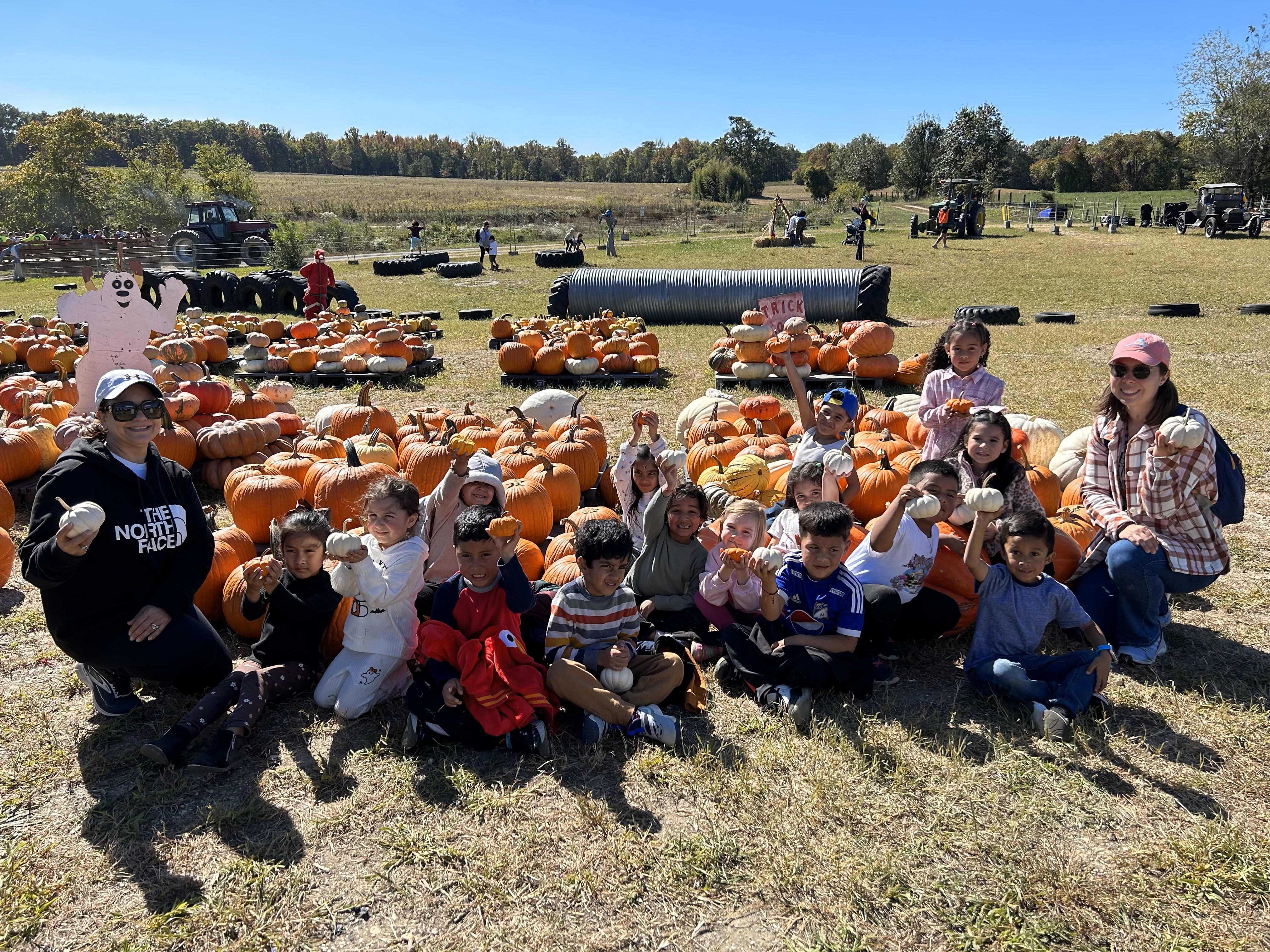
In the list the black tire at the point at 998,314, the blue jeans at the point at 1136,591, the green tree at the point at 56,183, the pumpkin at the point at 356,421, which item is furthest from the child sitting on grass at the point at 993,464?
the green tree at the point at 56,183

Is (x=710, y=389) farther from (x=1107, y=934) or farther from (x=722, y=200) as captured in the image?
(x=722, y=200)

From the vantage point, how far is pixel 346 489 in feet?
17.7

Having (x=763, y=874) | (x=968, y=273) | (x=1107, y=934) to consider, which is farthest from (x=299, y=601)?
(x=968, y=273)

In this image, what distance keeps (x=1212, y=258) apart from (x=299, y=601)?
101 feet

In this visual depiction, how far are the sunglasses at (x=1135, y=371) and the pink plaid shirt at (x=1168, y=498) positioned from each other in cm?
30

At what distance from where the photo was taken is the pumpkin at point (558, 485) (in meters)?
5.93

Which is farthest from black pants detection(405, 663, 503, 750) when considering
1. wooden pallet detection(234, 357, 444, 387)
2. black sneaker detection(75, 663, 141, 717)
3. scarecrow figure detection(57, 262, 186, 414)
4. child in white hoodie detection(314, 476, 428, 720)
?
wooden pallet detection(234, 357, 444, 387)

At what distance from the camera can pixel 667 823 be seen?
3.31m

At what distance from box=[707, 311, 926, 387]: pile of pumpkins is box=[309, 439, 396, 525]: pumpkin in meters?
6.08

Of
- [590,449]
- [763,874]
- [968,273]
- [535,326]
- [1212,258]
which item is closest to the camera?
[763,874]

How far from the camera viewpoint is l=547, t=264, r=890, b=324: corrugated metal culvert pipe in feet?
50.3

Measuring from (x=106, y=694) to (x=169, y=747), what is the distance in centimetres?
70

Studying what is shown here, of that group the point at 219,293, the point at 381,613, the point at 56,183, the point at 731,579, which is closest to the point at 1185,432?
the point at 731,579

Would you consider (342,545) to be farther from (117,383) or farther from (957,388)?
(957,388)
